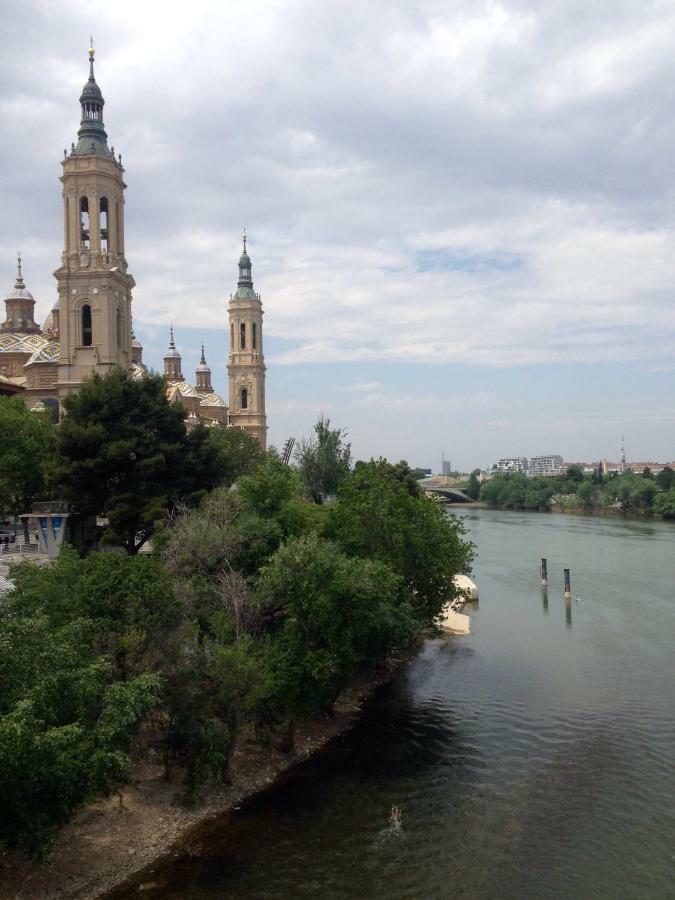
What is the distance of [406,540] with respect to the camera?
27297 mm

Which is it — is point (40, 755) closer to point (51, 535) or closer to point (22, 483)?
point (51, 535)

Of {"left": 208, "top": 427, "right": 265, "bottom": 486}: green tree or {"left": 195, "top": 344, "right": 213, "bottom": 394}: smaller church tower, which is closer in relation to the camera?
{"left": 208, "top": 427, "right": 265, "bottom": 486}: green tree

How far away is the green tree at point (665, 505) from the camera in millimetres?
87125

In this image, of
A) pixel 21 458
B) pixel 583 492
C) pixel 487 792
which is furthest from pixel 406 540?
pixel 583 492

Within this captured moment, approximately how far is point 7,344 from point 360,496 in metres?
37.7

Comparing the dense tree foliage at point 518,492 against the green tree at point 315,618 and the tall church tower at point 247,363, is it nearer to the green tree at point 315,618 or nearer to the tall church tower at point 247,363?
the tall church tower at point 247,363

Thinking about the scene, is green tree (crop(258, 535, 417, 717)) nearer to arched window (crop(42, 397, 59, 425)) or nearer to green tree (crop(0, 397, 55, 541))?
green tree (crop(0, 397, 55, 541))

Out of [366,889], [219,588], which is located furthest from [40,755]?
[219,588]

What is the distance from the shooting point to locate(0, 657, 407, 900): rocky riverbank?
1470cm

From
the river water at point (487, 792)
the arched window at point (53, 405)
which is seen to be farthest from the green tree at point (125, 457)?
the arched window at point (53, 405)

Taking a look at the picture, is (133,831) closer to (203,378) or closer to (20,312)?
(20,312)

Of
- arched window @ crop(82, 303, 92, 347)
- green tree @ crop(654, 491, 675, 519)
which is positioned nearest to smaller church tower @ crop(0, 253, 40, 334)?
arched window @ crop(82, 303, 92, 347)

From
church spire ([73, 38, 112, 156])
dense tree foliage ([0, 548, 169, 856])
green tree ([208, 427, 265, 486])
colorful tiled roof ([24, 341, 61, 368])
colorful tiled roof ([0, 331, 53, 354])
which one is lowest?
dense tree foliage ([0, 548, 169, 856])

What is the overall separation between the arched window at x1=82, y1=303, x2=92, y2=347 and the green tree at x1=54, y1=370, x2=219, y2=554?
1371cm
